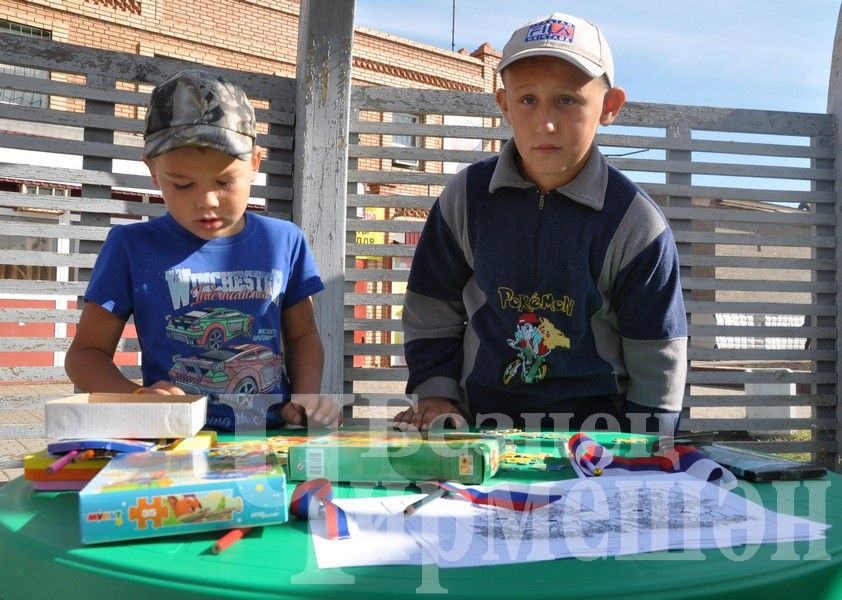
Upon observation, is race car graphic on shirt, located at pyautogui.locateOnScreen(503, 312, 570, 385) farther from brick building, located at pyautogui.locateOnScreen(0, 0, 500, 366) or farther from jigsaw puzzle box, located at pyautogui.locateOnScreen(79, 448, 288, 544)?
brick building, located at pyautogui.locateOnScreen(0, 0, 500, 366)

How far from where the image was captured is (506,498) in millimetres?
1077

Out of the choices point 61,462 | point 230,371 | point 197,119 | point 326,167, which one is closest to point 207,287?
point 230,371

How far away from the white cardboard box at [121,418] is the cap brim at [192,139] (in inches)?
26.5

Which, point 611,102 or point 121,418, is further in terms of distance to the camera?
point 611,102

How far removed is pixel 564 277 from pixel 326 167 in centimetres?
208

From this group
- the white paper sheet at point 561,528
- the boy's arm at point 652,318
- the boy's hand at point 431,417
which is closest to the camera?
the white paper sheet at point 561,528

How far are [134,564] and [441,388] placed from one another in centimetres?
152

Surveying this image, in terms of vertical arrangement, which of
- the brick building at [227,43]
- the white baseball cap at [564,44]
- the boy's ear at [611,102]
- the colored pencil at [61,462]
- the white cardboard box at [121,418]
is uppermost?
the brick building at [227,43]

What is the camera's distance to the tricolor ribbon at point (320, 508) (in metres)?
0.93

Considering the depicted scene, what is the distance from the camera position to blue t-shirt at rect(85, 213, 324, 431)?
200 centimetres

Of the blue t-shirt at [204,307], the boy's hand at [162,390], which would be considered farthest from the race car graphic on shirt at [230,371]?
the boy's hand at [162,390]

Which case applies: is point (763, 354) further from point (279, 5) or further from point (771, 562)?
point (279, 5)

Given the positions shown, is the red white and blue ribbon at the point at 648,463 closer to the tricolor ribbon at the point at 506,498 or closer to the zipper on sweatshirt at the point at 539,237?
the tricolor ribbon at the point at 506,498

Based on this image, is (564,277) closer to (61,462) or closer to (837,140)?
(61,462)
